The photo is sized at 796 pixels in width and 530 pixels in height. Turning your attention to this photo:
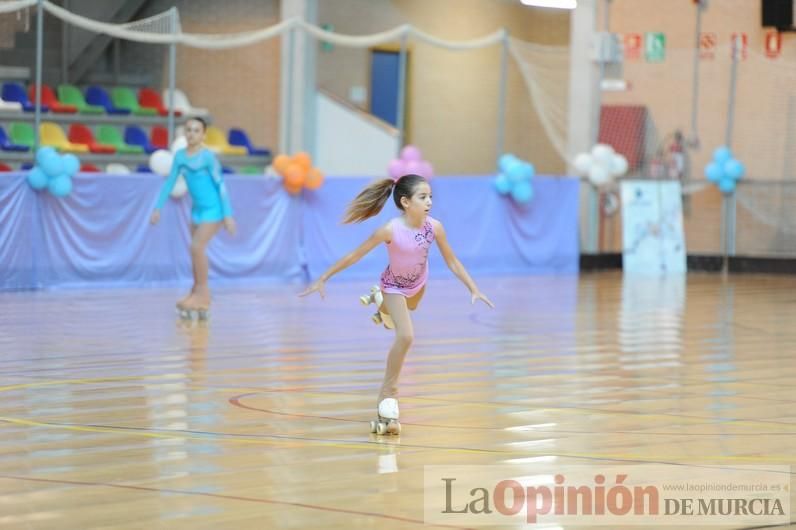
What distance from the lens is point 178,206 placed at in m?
16.7

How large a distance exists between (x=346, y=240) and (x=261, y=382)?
978cm

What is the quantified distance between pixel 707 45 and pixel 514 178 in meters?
4.66

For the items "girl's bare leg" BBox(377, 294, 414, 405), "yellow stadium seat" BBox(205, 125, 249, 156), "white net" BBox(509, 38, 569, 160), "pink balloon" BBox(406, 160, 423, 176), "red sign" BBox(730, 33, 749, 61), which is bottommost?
"girl's bare leg" BBox(377, 294, 414, 405)

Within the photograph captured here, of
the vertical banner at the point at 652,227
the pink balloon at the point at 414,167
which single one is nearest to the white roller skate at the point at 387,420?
the pink balloon at the point at 414,167

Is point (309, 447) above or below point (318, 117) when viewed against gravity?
below

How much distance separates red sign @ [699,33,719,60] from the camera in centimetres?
2195

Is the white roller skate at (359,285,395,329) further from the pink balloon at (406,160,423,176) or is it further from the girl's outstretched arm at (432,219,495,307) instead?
the pink balloon at (406,160,423,176)

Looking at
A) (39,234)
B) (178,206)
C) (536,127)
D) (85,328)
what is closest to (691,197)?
(536,127)

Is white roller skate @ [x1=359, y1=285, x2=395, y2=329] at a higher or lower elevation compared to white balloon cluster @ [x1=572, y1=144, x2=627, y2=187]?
lower

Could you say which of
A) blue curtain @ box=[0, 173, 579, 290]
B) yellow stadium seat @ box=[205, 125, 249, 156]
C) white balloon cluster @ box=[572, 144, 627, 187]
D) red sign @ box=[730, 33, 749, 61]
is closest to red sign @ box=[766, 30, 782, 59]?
red sign @ box=[730, 33, 749, 61]

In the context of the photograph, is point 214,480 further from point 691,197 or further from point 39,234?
point 691,197


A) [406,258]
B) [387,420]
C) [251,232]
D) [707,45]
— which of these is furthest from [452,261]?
[707,45]

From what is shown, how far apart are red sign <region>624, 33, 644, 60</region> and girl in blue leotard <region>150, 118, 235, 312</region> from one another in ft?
38.8

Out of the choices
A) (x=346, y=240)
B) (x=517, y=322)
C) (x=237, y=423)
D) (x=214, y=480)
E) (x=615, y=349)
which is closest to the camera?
(x=214, y=480)
